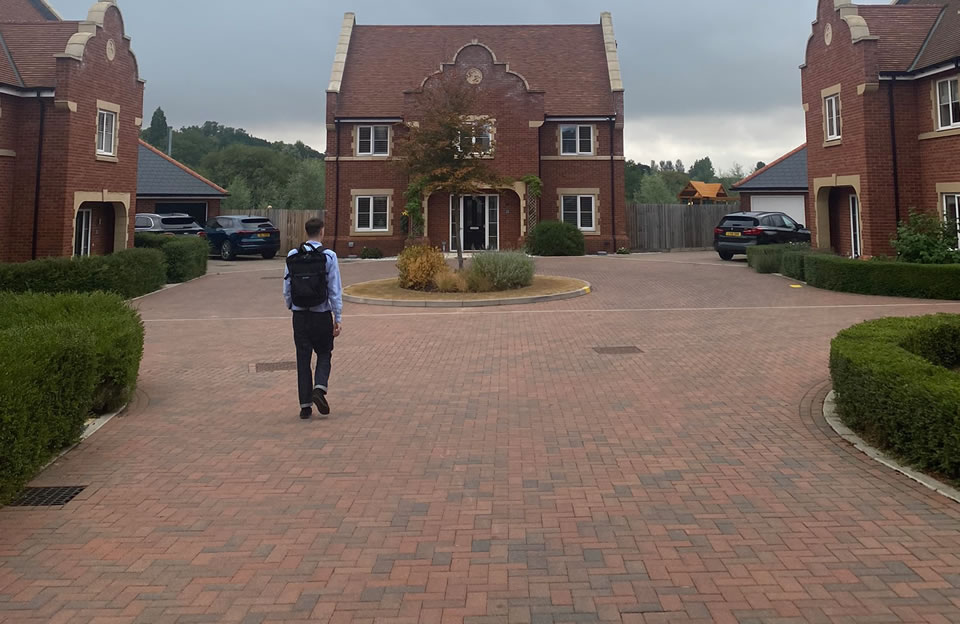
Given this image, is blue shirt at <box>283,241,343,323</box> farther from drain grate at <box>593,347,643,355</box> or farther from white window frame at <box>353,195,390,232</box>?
white window frame at <box>353,195,390,232</box>

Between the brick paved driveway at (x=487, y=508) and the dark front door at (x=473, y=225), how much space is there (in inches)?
823

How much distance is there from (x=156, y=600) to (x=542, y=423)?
3.94 meters

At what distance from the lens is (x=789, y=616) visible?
3.33m

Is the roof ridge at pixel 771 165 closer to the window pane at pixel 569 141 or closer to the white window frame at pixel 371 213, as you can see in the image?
the window pane at pixel 569 141

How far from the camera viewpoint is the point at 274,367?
959 centimetres

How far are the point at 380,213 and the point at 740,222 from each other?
15130 mm

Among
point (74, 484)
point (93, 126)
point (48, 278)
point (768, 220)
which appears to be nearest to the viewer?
point (74, 484)

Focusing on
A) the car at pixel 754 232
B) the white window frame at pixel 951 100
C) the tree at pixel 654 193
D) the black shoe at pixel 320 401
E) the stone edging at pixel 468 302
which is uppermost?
the tree at pixel 654 193

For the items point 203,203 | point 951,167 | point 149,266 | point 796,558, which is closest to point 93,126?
point 149,266

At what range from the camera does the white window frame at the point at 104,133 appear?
20469mm

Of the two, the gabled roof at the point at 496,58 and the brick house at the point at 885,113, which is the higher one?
the gabled roof at the point at 496,58

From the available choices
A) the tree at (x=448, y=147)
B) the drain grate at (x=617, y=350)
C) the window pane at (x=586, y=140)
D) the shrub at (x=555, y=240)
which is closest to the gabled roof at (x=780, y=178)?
the window pane at (x=586, y=140)

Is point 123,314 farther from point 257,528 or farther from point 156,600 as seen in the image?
point 156,600

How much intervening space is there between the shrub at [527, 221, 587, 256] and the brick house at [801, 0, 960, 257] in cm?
940
